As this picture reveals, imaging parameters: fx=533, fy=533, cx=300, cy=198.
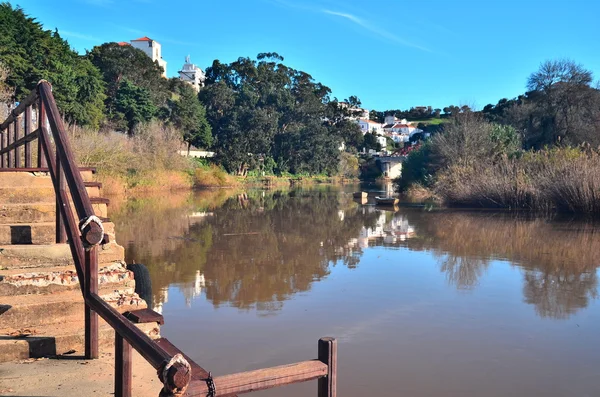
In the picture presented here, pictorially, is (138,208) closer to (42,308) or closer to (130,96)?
(42,308)

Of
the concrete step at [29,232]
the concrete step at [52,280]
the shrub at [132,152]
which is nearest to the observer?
the concrete step at [52,280]

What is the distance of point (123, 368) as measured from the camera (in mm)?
2594

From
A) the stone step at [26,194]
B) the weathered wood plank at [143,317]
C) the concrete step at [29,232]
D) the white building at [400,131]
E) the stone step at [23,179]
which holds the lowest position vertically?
the weathered wood plank at [143,317]

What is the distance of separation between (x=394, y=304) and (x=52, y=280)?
5044 millimetres

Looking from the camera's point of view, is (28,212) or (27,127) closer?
(28,212)

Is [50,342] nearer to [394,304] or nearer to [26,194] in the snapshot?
[26,194]

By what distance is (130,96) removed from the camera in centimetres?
4759

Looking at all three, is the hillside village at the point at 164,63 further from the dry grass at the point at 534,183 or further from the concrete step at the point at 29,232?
the concrete step at the point at 29,232

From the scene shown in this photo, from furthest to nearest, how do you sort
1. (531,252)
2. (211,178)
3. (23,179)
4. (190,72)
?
(190,72), (211,178), (531,252), (23,179)

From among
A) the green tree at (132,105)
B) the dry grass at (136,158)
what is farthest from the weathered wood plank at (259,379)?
the green tree at (132,105)

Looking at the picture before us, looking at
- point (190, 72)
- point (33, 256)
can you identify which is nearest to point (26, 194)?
point (33, 256)

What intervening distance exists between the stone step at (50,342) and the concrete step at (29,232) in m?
1.24

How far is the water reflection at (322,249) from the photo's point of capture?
8758 millimetres

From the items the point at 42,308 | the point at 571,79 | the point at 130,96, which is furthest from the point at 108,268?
the point at 130,96
